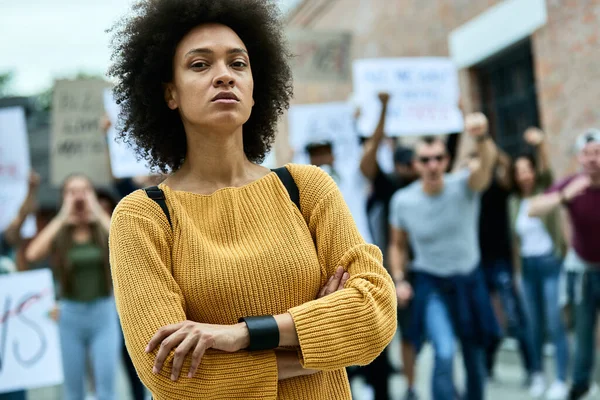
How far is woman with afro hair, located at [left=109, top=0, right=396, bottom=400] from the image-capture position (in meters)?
1.90

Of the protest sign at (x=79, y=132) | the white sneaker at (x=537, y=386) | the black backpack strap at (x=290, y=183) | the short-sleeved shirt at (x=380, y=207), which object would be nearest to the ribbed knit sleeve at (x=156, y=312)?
the black backpack strap at (x=290, y=183)

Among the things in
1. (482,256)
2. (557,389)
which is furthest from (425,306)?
(482,256)

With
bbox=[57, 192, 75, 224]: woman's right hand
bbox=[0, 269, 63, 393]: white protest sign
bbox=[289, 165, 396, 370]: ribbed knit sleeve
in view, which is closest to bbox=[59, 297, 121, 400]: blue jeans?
bbox=[0, 269, 63, 393]: white protest sign

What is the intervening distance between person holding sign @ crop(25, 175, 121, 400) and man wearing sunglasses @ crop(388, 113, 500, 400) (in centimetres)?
Answer: 206

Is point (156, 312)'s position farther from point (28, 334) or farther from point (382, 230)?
point (382, 230)

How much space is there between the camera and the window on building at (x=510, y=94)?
8562mm

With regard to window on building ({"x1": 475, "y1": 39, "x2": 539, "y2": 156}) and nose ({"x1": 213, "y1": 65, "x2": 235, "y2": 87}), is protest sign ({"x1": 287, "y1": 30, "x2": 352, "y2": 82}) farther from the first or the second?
nose ({"x1": 213, "y1": 65, "x2": 235, "y2": 87})

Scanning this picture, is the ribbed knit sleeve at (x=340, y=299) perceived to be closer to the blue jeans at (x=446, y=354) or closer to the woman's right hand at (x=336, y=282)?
the woman's right hand at (x=336, y=282)

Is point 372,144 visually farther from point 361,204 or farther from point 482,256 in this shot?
point 482,256

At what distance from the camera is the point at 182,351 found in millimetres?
1828

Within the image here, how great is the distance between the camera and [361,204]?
20.5 ft

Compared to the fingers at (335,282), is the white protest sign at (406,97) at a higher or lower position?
higher

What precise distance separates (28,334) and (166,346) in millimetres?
3846

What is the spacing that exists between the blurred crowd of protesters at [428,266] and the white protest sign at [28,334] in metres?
0.13
